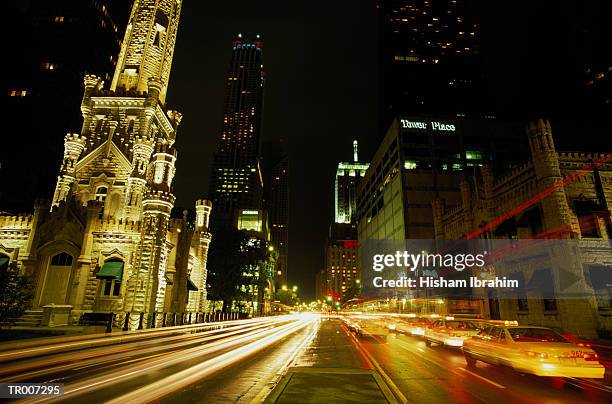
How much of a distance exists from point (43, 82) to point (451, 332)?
283 feet

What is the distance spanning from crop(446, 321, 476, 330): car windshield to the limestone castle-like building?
65.0 feet

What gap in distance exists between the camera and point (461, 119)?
79812 mm

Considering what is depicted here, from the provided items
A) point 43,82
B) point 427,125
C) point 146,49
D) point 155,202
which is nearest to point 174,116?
point 146,49

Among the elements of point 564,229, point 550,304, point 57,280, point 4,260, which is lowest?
point 550,304

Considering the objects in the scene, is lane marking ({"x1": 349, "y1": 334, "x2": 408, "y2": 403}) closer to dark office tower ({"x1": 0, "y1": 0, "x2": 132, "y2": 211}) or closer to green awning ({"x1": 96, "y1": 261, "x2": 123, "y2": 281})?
green awning ({"x1": 96, "y1": 261, "x2": 123, "y2": 281})

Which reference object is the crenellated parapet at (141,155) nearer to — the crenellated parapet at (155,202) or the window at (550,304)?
the crenellated parapet at (155,202)

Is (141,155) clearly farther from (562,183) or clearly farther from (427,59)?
(427,59)

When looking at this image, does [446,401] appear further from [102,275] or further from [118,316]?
[102,275]

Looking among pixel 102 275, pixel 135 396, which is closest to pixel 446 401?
pixel 135 396

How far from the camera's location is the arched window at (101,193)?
33.7 m

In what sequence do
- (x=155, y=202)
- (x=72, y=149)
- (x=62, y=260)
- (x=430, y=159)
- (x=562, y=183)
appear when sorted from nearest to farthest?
(x=562, y=183)
(x=155, y=202)
(x=62, y=260)
(x=72, y=149)
(x=430, y=159)

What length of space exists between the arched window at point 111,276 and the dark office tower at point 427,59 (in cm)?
11581

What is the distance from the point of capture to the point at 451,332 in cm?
1711

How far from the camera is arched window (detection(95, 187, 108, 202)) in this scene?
3372 cm
